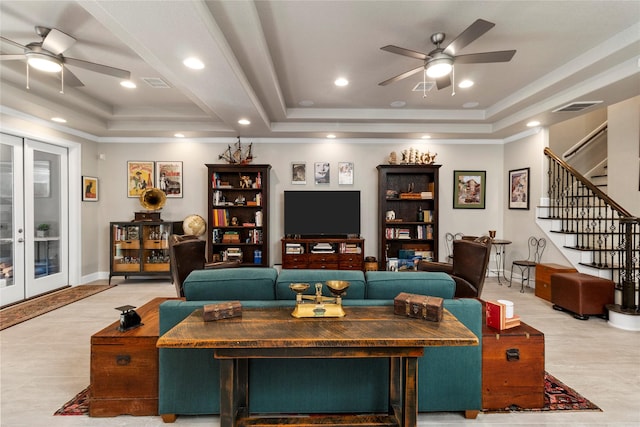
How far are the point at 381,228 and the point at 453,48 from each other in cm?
333

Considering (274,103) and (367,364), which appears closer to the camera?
(367,364)

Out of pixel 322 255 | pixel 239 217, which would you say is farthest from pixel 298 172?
pixel 322 255

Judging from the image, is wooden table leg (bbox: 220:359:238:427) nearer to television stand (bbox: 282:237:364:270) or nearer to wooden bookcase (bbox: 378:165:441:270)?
television stand (bbox: 282:237:364:270)

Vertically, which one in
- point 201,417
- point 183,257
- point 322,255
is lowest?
point 201,417

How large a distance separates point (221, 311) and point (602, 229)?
5.66 m

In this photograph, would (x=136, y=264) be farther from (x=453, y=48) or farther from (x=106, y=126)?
(x=453, y=48)

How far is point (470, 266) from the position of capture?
3291mm

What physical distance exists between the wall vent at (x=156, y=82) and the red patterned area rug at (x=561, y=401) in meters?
4.51

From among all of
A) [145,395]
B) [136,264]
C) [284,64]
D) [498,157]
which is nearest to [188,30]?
[284,64]

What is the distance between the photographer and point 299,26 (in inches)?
107

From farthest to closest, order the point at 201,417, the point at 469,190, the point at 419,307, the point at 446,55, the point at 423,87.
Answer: the point at 469,190 < the point at 423,87 < the point at 446,55 < the point at 201,417 < the point at 419,307

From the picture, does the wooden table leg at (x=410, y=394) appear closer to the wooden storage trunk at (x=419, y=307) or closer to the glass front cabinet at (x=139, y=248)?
the wooden storage trunk at (x=419, y=307)

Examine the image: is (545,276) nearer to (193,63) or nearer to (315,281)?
(315,281)

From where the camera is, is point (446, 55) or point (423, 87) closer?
point (446, 55)
